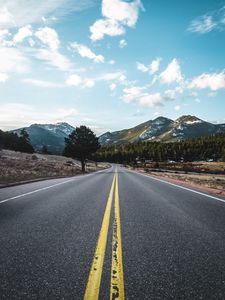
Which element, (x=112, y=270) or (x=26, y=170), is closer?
(x=112, y=270)

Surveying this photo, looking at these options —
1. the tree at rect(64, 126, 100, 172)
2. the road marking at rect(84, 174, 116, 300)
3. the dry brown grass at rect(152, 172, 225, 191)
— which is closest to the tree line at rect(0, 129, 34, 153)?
the tree at rect(64, 126, 100, 172)

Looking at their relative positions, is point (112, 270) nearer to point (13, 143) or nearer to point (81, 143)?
point (81, 143)

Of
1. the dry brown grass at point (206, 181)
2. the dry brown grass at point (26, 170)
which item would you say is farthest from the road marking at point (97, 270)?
the dry brown grass at point (26, 170)

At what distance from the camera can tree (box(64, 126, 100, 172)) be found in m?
52.4

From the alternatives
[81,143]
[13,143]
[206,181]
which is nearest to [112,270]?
[206,181]

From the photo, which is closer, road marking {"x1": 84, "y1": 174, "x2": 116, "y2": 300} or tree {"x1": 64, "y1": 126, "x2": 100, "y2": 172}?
road marking {"x1": 84, "y1": 174, "x2": 116, "y2": 300}

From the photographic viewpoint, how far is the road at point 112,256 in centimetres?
262

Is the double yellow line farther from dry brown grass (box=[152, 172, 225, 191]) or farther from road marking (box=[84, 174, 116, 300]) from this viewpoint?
dry brown grass (box=[152, 172, 225, 191])

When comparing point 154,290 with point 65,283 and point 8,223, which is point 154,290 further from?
point 8,223

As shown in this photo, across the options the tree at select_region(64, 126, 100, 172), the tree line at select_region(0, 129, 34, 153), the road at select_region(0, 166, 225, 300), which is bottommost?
the road at select_region(0, 166, 225, 300)

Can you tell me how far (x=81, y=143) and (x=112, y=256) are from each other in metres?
50.0

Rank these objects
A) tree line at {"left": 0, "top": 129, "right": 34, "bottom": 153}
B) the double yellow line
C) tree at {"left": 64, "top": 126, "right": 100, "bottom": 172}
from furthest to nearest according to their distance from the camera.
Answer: tree line at {"left": 0, "top": 129, "right": 34, "bottom": 153} < tree at {"left": 64, "top": 126, "right": 100, "bottom": 172} < the double yellow line

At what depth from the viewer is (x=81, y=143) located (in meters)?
52.9

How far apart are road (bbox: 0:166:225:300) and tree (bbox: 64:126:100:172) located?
4637 cm
